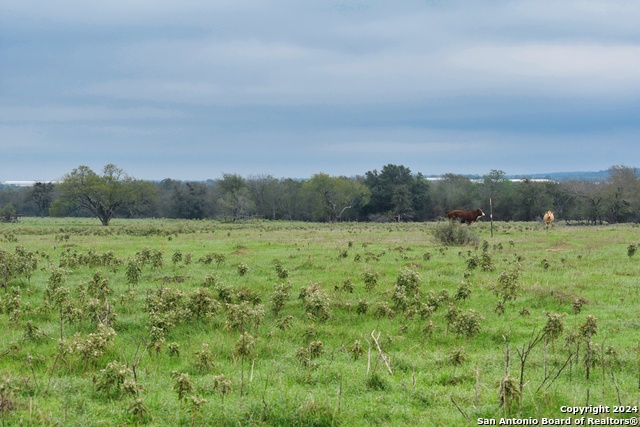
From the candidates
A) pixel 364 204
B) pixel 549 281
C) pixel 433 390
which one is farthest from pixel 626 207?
pixel 433 390

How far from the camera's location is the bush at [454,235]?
31.5 metres

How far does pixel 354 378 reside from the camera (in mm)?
8945

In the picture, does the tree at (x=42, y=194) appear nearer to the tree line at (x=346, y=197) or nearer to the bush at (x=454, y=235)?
the tree line at (x=346, y=197)

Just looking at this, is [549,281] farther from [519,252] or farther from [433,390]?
[433,390]

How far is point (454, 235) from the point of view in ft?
104

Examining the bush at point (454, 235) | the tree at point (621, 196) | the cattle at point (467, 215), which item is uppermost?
the tree at point (621, 196)

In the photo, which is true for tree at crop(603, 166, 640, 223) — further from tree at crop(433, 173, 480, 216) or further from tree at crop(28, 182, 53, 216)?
tree at crop(28, 182, 53, 216)

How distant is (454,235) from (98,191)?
54.5 metres

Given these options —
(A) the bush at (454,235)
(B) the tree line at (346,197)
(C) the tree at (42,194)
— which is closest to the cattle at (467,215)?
(A) the bush at (454,235)

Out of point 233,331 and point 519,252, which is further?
point 519,252

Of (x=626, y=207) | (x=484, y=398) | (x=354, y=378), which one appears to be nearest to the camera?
(x=484, y=398)

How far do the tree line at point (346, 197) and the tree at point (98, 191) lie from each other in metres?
0.13

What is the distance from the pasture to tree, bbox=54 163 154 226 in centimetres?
5196

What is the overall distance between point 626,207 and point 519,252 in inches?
2272
